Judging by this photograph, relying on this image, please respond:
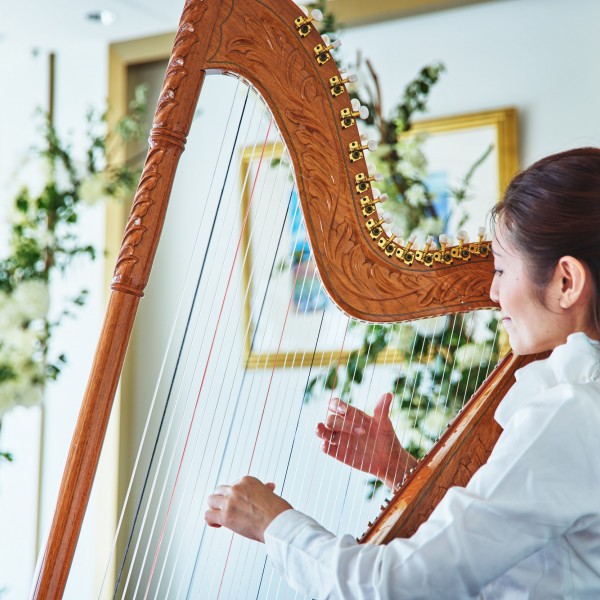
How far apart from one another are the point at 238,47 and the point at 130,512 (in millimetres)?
2084

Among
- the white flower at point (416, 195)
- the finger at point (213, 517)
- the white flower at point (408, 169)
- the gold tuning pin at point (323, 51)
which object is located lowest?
the finger at point (213, 517)

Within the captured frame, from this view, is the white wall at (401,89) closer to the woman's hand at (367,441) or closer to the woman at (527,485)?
the woman's hand at (367,441)

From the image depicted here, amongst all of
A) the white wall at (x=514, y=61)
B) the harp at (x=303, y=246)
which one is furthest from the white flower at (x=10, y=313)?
the white wall at (x=514, y=61)

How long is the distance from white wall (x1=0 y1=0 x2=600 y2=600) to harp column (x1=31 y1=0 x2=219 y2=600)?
1.32 metres

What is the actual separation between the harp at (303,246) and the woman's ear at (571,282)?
0.25 m

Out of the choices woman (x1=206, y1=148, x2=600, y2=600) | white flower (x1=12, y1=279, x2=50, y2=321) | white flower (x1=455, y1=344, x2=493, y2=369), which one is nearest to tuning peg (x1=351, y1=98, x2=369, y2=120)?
woman (x1=206, y1=148, x2=600, y2=600)

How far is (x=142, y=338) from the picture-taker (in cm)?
283

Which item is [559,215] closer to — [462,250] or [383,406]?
[462,250]

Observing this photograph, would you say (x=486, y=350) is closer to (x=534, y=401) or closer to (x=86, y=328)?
(x=534, y=401)

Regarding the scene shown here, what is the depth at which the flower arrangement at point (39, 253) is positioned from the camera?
186cm

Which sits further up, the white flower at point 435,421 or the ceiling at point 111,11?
the ceiling at point 111,11

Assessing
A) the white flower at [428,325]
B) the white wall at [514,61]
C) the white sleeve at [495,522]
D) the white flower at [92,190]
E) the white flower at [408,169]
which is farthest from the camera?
the white wall at [514,61]

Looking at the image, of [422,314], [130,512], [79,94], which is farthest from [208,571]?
[79,94]

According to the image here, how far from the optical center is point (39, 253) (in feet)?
6.77
